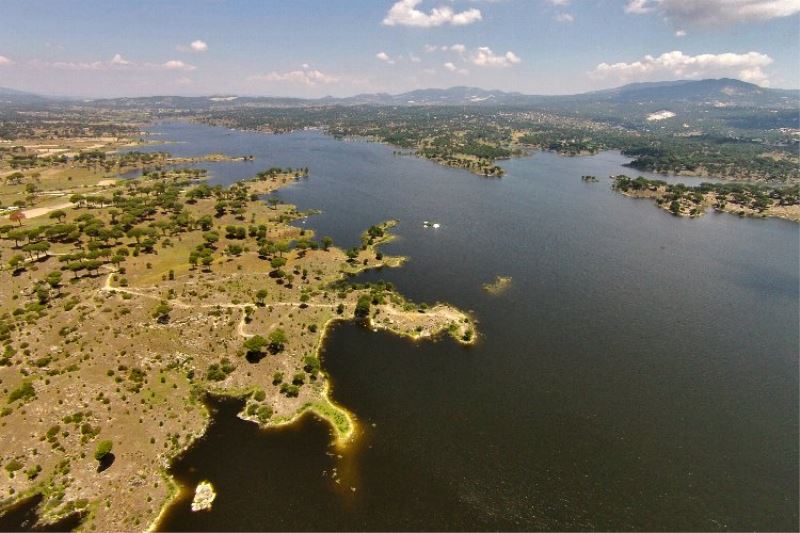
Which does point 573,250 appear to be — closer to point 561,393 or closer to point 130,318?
point 561,393

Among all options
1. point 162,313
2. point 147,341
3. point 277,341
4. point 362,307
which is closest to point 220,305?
point 162,313

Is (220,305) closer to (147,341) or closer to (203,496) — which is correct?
(147,341)

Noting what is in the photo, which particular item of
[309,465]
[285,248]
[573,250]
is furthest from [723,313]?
[285,248]

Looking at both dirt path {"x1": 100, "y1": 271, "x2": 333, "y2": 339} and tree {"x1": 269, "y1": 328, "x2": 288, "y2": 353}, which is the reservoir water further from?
dirt path {"x1": 100, "y1": 271, "x2": 333, "y2": 339}

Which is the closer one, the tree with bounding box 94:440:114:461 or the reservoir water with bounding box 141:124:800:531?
the reservoir water with bounding box 141:124:800:531

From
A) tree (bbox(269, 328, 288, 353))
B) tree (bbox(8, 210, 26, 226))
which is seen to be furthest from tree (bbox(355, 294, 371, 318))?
tree (bbox(8, 210, 26, 226))

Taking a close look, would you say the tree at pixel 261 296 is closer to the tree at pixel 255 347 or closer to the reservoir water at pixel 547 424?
the tree at pixel 255 347
